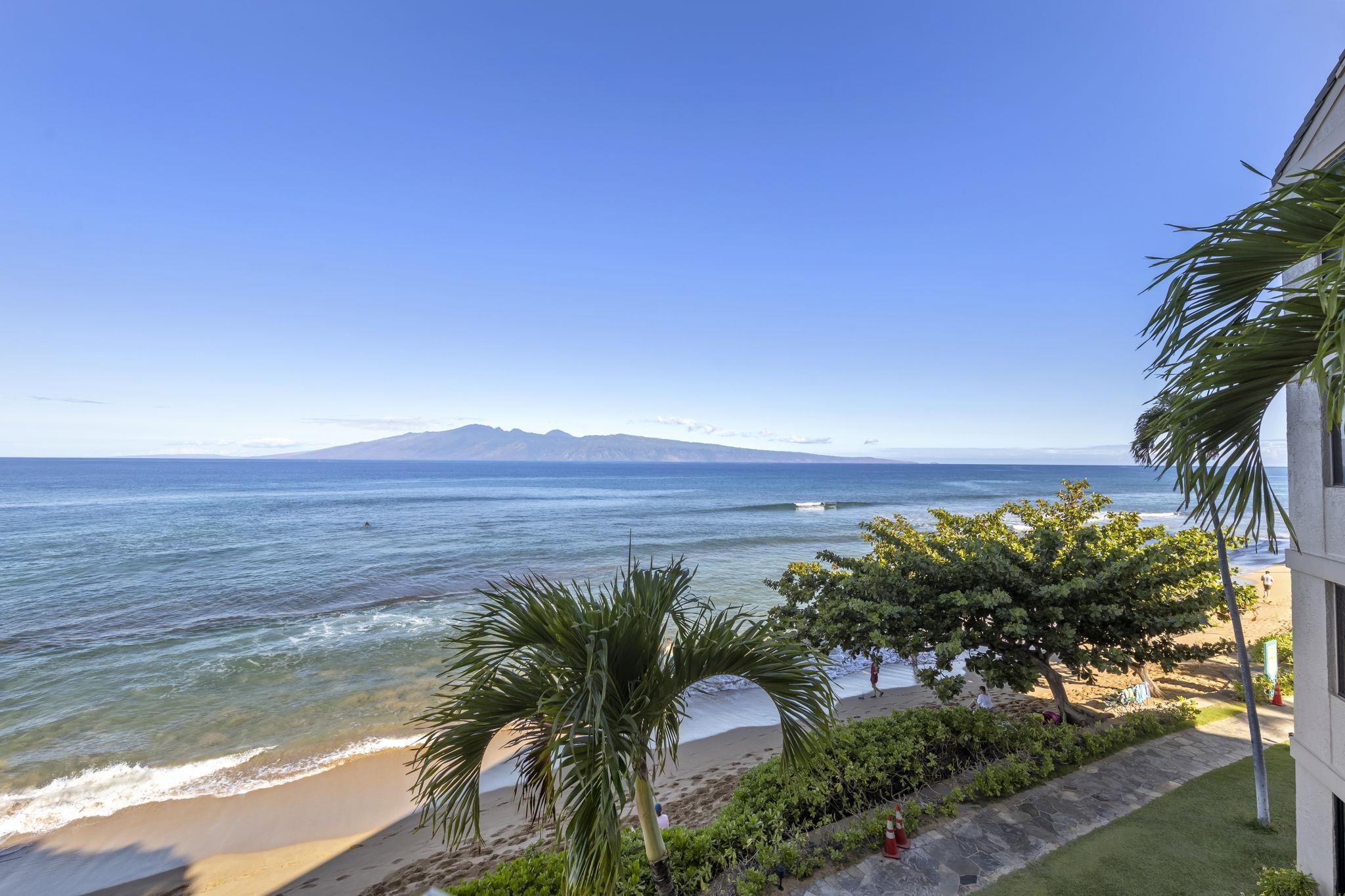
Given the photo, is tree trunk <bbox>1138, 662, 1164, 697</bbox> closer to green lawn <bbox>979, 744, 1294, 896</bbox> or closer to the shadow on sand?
green lawn <bbox>979, 744, 1294, 896</bbox>

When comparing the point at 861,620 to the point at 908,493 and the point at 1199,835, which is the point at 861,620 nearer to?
the point at 1199,835

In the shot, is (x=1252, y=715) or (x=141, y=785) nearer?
(x=1252, y=715)

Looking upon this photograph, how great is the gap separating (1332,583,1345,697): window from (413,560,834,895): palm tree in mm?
4646

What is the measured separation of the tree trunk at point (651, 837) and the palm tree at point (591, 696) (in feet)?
0.05

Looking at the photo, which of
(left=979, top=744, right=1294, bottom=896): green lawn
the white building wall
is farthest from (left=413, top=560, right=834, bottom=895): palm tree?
(left=979, top=744, right=1294, bottom=896): green lawn

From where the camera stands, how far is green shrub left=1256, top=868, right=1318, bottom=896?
18.2 feet

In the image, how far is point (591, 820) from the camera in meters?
3.47

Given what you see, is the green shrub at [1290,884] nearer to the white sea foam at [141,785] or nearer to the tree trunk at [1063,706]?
the tree trunk at [1063,706]

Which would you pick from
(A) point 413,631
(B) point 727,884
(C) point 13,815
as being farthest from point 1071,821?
(A) point 413,631

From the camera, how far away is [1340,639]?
5.07 m

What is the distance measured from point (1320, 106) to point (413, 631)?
2479 centimetres

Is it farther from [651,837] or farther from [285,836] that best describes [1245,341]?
[285,836]

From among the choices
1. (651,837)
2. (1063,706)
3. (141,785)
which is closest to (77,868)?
(141,785)

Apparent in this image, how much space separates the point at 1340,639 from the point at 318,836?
14491 millimetres
